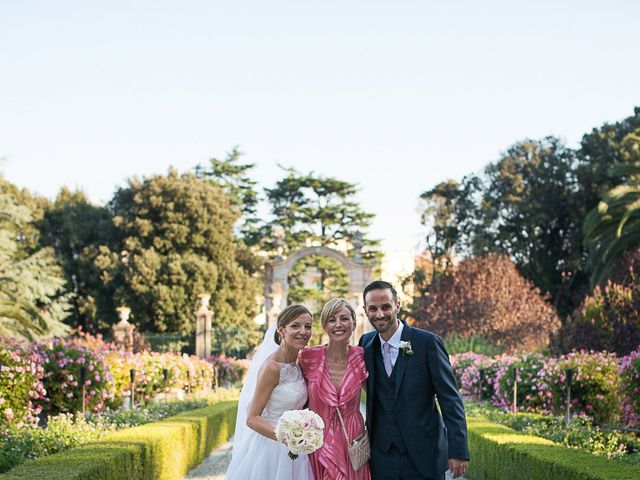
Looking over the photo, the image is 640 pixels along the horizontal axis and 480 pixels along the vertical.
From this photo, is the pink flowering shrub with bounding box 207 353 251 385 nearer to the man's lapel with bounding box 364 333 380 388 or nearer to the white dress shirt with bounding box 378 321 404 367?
the man's lapel with bounding box 364 333 380 388

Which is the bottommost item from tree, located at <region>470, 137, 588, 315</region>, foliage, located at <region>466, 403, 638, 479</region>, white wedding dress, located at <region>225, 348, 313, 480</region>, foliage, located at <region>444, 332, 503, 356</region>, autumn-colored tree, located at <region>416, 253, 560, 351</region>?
foliage, located at <region>466, 403, 638, 479</region>

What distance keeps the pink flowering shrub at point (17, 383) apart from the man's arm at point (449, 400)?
25.6ft

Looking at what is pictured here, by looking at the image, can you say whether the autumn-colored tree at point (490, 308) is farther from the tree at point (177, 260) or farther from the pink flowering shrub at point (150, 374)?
the tree at point (177, 260)

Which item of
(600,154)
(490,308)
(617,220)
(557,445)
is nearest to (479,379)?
(617,220)

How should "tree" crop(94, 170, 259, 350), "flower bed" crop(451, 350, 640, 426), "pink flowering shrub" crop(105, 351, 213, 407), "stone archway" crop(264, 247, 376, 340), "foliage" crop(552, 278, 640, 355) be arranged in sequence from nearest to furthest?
"flower bed" crop(451, 350, 640, 426)
"pink flowering shrub" crop(105, 351, 213, 407)
"foliage" crop(552, 278, 640, 355)
"stone archway" crop(264, 247, 376, 340)
"tree" crop(94, 170, 259, 350)

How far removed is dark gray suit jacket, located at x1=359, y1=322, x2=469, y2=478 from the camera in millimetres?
5141

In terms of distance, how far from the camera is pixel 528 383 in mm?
15453

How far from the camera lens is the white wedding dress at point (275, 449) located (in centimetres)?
576

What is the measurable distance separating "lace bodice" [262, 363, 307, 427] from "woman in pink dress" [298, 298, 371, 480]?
0.20 metres

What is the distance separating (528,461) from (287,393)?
10.3ft

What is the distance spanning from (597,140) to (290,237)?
45.2 feet

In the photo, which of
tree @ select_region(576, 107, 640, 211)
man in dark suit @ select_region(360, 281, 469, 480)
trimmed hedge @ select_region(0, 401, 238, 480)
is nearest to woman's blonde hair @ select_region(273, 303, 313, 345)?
man in dark suit @ select_region(360, 281, 469, 480)

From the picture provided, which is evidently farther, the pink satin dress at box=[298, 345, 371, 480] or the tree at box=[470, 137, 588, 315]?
the tree at box=[470, 137, 588, 315]

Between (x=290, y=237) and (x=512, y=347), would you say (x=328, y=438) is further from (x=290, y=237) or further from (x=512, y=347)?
(x=290, y=237)
